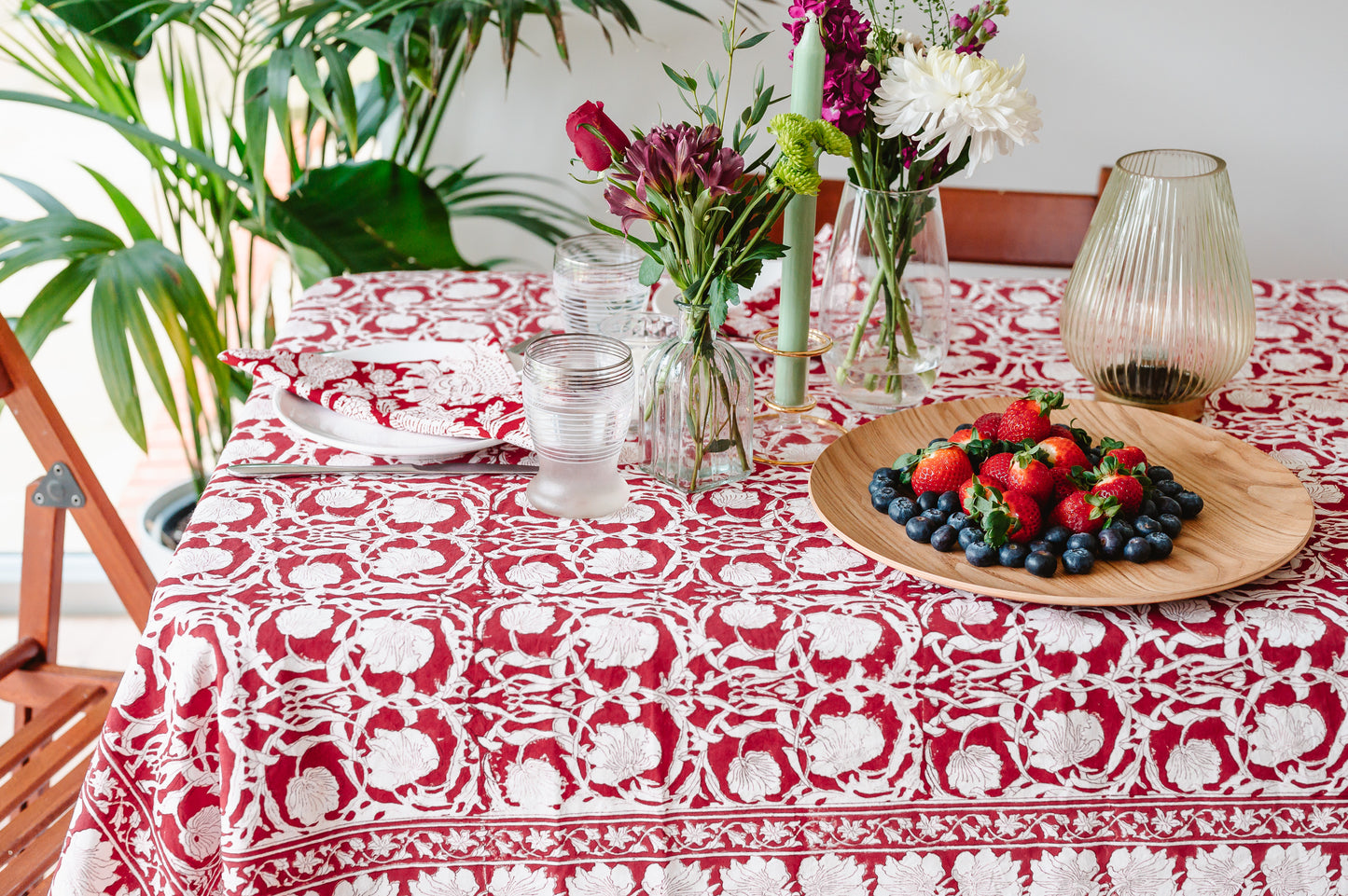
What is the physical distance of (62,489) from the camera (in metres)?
1.24

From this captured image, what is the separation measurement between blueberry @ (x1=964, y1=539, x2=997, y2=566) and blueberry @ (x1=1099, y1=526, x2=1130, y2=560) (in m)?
0.08

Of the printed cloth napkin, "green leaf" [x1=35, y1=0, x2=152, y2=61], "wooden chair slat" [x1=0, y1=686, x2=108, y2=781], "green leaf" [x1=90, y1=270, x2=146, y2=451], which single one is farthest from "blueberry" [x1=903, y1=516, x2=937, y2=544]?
"green leaf" [x1=35, y1=0, x2=152, y2=61]

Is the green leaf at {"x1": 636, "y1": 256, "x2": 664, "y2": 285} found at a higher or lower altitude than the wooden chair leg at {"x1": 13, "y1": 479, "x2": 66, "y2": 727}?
higher

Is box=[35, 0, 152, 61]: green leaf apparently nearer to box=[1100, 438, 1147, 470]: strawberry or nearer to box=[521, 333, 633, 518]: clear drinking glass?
box=[521, 333, 633, 518]: clear drinking glass

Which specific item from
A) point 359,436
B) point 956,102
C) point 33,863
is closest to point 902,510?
point 956,102

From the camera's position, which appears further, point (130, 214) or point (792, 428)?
point (130, 214)

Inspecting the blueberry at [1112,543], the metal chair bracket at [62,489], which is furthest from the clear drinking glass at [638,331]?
the metal chair bracket at [62,489]

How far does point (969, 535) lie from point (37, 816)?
93 centimetres

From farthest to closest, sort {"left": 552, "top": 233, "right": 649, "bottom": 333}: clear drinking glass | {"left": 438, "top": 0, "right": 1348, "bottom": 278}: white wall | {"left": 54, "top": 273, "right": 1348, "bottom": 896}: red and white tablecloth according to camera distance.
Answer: {"left": 438, "top": 0, "right": 1348, "bottom": 278}: white wall → {"left": 552, "top": 233, "right": 649, "bottom": 333}: clear drinking glass → {"left": 54, "top": 273, "right": 1348, "bottom": 896}: red and white tablecloth

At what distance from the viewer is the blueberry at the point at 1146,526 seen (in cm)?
85

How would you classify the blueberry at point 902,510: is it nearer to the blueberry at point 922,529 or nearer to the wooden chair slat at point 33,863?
the blueberry at point 922,529

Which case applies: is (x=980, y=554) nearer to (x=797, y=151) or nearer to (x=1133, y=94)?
(x=797, y=151)

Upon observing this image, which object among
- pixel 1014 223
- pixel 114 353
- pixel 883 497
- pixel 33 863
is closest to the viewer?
pixel 883 497

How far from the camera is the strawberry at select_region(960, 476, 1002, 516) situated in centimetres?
84
